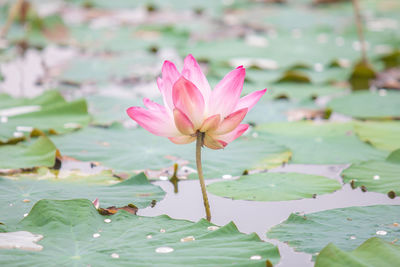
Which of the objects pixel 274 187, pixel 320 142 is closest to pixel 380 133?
pixel 320 142

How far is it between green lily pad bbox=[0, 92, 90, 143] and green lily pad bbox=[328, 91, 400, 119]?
49.7 inches

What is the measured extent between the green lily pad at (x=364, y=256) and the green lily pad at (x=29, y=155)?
41.0 inches

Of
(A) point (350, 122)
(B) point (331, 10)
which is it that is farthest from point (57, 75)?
(B) point (331, 10)

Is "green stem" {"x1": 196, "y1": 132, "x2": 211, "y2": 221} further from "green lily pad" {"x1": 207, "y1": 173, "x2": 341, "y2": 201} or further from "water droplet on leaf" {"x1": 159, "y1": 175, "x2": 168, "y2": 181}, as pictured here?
"water droplet on leaf" {"x1": 159, "y1": 175, "x2": 168, "y2": 181}

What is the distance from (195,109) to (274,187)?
0.48 metres

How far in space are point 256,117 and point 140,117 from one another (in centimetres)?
127

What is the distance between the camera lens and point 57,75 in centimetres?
328

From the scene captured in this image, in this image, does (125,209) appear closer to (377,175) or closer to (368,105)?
(377,175)

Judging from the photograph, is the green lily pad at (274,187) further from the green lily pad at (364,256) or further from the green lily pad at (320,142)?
the green lily pad at (364,256)

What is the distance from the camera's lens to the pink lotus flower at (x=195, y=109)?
1.34m

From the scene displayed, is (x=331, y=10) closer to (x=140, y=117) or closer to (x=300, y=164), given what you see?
(x=300, y=164)

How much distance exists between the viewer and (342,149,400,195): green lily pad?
1.66m

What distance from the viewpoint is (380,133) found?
2227 millimetres

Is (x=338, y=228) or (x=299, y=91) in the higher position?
(x=299, y=91)
